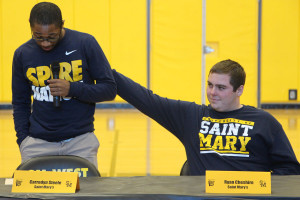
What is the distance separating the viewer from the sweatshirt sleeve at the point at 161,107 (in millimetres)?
2252

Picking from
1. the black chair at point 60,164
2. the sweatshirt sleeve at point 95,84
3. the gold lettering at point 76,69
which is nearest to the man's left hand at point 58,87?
the sweatshirt sleeve at point 95,84

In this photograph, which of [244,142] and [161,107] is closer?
[244,142]

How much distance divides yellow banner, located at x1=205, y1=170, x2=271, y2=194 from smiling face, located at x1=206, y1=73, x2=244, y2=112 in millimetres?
851

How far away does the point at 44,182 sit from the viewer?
1299 millimetres

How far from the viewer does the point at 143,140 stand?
593 cm

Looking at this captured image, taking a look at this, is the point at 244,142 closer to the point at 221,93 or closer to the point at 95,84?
the point at 221,93

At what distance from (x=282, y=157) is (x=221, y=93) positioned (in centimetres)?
41

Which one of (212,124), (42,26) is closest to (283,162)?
(212,124)

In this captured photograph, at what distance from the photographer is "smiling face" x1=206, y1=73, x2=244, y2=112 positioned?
2127 mm

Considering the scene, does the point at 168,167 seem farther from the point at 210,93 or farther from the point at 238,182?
the point at 238,182

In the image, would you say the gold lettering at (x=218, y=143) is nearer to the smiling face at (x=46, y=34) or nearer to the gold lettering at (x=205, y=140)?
the gold lettering at (x=205, y=140)

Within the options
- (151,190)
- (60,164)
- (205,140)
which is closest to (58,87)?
(60,164)

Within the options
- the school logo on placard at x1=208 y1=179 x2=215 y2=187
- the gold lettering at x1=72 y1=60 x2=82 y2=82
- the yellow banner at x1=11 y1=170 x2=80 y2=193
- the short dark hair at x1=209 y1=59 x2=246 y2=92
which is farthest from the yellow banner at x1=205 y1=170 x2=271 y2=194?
the gold lettering at x1=72 y1=60 x2=82 y2=82

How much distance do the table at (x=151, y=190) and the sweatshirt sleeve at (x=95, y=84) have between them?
0.81m
